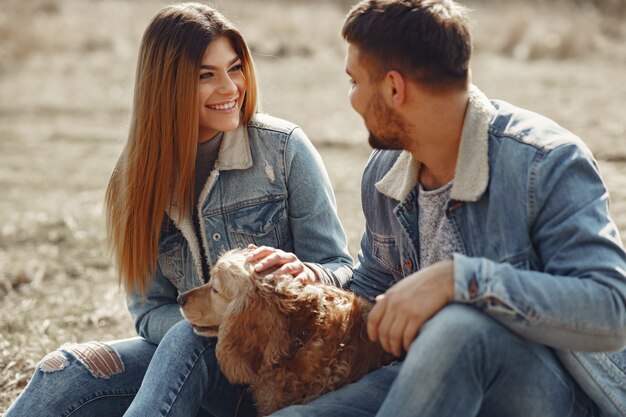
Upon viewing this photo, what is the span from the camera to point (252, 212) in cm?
398

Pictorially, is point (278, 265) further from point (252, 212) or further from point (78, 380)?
point (78, 380)

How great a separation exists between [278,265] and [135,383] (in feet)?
2.98

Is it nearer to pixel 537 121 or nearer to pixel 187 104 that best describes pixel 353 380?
pixel 537 121

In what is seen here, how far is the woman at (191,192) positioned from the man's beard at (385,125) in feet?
2.61

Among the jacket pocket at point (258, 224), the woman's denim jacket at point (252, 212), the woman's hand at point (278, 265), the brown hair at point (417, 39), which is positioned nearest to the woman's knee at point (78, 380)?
the woman's denim jacket at point (252, 212)

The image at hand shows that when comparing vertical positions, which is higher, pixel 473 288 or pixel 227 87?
pixel 227 87

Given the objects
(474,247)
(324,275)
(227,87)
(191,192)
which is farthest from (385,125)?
(191,192)

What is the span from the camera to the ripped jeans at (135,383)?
3199mm

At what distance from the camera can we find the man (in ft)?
8.04

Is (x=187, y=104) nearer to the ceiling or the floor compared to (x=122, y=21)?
nearer to the ceiling

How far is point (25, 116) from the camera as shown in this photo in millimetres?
13945

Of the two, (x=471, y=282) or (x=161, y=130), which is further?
(x=161, y=130)

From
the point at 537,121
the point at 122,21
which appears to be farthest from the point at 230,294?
the point at 122,21

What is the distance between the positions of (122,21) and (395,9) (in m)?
18.9
